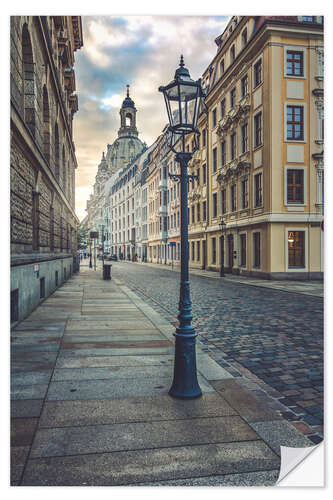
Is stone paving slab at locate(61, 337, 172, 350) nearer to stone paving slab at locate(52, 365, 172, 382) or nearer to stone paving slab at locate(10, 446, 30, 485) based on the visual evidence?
stone paving slab at locate(52, 365, 172, 382)

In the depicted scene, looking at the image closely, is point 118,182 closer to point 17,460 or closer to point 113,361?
point 113,361

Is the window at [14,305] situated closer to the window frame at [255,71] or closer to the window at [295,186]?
the window at [295,186]

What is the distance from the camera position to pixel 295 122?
69.8 ft

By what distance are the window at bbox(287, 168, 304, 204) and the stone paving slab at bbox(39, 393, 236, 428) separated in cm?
1965

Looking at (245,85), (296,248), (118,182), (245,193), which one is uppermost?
(118,182)

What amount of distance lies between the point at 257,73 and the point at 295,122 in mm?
4945

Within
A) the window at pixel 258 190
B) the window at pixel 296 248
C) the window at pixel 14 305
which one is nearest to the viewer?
the window at pixel 14 305

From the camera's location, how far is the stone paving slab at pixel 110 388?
176 inches

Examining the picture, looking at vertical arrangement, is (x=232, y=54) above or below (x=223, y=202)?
above

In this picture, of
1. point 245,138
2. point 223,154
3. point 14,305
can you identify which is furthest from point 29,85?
point 223,154

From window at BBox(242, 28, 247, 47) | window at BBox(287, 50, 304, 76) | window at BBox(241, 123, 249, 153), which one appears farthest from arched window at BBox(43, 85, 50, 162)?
window at BBox(242, 28, 247, 47)

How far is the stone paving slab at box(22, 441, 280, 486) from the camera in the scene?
280cm

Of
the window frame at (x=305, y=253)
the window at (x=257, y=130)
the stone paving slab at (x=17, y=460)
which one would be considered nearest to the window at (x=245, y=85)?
the window at (x=257, y=130)

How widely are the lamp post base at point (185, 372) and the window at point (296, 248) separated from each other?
62.6ft
